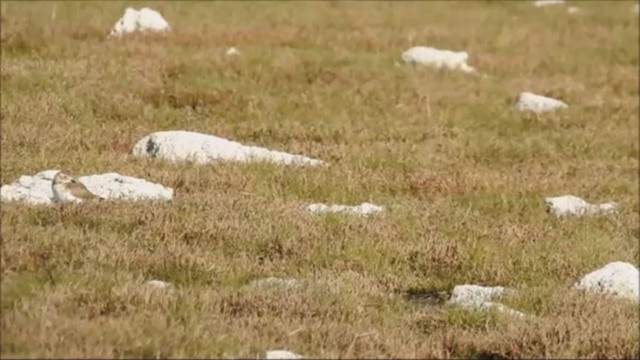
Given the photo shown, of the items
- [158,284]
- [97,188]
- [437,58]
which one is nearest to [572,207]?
[97,188]

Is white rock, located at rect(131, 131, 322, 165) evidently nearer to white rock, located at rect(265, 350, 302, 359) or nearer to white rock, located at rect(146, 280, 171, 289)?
white rock, located at rect(146, 280, 171, 289)

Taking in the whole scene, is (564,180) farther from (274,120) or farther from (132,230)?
(132,230)

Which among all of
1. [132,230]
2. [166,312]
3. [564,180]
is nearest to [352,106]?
[564,180]

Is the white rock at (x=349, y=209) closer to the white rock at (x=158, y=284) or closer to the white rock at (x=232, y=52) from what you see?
the white rock at (x=158, y=284)

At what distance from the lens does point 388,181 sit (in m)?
14.9

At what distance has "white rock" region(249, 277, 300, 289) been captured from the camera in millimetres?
8430

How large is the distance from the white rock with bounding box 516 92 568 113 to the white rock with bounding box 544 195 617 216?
7.55 m

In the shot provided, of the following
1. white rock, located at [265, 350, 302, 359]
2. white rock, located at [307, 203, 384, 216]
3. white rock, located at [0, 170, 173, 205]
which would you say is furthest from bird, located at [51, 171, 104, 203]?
white rock, located at [265, 350, 302, 359]

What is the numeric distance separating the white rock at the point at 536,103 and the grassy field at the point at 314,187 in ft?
1.18

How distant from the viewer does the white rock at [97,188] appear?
10938mm

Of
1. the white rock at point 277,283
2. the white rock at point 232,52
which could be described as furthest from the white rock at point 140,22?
the white rock at point 277,283

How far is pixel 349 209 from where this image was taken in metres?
12.3

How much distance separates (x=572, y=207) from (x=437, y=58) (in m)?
12.6

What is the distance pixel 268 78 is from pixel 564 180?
799 centimetres
